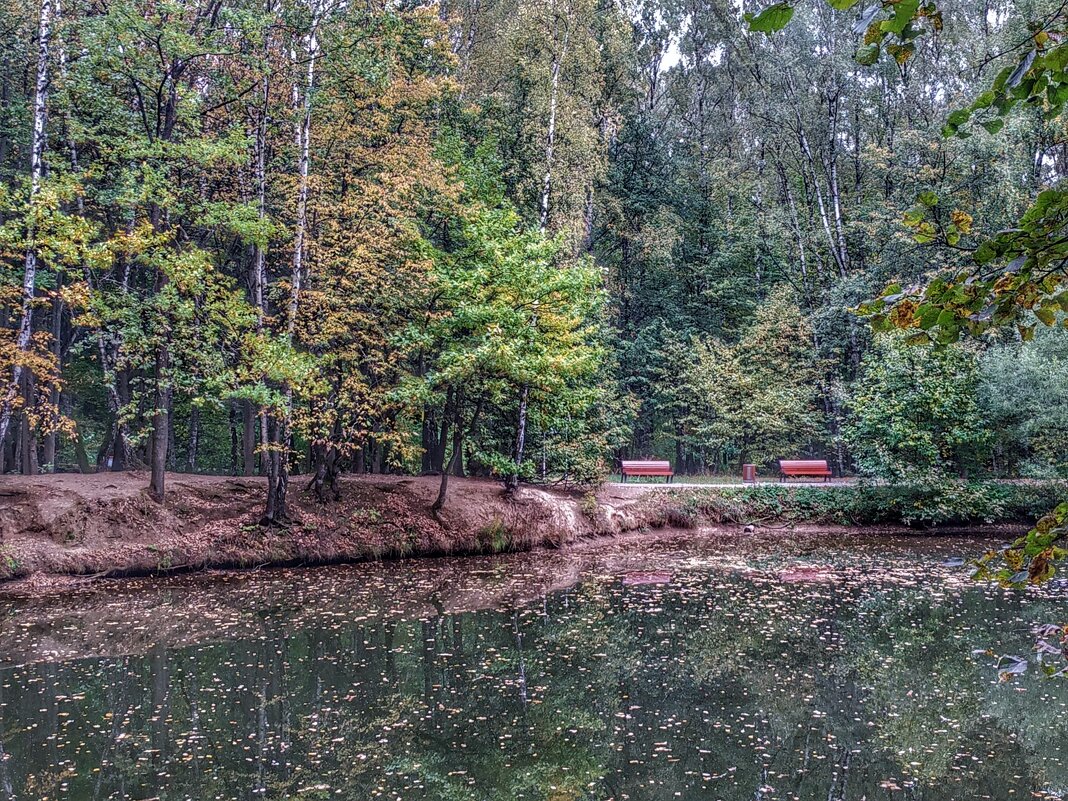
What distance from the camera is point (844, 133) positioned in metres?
32.0

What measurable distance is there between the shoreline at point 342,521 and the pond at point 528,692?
4.16 feet

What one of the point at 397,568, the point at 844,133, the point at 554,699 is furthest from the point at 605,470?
the point at 844,133

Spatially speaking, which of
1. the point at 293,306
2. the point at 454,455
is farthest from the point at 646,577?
the point at 293,306

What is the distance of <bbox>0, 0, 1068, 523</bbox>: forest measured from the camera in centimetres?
1602

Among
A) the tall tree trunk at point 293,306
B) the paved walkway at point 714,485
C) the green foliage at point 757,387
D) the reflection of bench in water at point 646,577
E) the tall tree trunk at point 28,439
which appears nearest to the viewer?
the reflection of bench in water at point 646,577

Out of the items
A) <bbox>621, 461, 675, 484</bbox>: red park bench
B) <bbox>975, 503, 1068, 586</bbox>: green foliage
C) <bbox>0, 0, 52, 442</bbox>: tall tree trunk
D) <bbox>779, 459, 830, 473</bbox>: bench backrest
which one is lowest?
<bbox>621, 461, 675, 484</bbox>: red park bench

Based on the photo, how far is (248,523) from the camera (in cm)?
1695

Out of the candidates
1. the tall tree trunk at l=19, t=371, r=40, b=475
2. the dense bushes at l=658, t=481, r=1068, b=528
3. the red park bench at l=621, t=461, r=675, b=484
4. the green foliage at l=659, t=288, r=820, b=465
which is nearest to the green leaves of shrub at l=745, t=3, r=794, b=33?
the tall tree trunk at l=19, t=371, r=40, b=475

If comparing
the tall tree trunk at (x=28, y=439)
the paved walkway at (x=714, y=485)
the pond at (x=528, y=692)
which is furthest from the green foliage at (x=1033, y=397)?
the tall tree trunk at (x=28, y=439)

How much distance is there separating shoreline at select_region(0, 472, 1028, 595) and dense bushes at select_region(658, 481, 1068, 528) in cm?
5

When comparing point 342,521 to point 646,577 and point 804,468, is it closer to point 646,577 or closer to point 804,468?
point 646,577

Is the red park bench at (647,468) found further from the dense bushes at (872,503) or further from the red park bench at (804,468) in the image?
the red park bench at (804,468)

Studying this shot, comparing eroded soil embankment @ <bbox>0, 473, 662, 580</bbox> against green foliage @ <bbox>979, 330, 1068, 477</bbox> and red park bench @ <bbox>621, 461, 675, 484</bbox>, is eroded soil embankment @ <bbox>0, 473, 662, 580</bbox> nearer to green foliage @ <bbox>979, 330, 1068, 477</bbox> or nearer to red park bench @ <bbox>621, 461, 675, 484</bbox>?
red park bench @ <bbox>621, 461, 675, 484</bbox>

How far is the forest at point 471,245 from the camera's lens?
16.0 m
